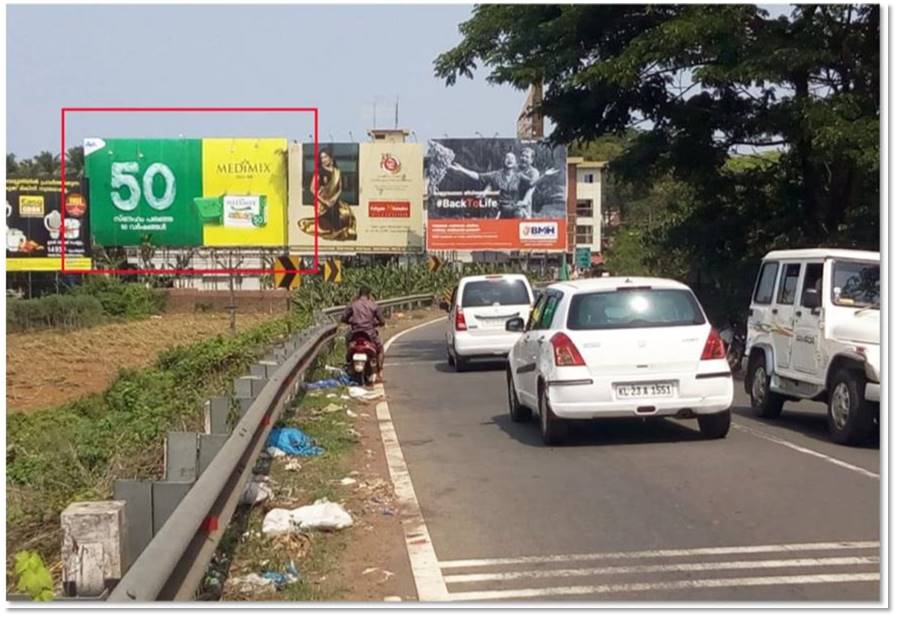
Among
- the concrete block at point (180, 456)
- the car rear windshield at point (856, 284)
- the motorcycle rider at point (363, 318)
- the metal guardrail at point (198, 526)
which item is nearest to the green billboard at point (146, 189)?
the motorcycle rider at point (363, 318)

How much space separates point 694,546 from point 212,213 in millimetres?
49500

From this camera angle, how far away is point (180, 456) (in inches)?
276

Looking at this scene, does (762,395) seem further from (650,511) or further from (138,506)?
(138,506)

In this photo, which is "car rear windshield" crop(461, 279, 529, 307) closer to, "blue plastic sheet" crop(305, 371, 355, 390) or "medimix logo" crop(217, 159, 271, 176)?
"blue plastic sheet" crop(305, 371, 355, 390)

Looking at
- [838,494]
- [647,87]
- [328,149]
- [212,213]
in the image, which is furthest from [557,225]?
[838,494]

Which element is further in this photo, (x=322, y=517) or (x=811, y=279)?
(x=811, y=279)

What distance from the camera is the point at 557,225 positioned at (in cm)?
6469

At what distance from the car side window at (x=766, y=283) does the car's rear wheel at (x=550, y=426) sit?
11.3 ft

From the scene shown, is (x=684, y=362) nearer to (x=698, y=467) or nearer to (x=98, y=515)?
(x=698, y=467)

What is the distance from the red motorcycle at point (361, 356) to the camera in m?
18.3

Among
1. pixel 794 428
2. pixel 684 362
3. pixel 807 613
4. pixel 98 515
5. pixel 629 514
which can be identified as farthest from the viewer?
pixel 794 428

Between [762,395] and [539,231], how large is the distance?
5099 cm

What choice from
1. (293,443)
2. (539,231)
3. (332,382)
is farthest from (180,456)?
(539,231)

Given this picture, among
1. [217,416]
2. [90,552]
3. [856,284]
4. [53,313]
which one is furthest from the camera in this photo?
[53,313]
